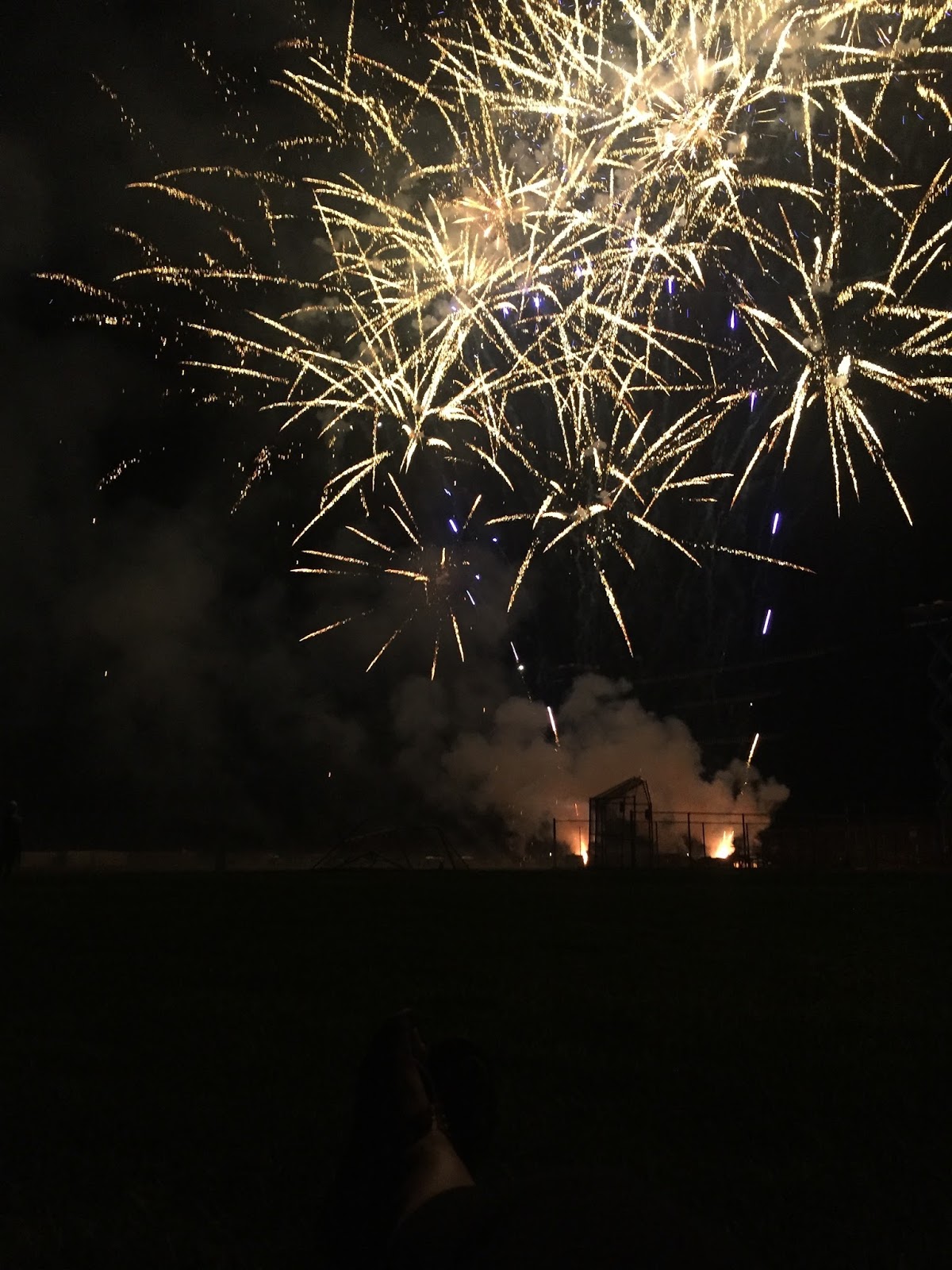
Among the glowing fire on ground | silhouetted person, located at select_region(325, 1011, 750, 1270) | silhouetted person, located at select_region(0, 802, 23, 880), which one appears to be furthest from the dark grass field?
the glowing fire on ground

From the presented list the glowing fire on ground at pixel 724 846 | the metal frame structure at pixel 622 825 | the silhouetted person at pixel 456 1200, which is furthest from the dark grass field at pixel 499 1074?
the glowing fire on ground at pixel 724 846

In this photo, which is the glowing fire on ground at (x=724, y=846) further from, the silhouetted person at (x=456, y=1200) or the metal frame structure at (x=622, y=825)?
the silhouetted person at (x=456, y=1200)

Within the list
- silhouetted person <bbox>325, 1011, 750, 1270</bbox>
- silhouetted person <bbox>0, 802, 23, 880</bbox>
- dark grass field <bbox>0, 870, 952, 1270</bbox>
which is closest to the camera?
silhouetted person <bbox>325, 1011, 750, 1270</bbox>

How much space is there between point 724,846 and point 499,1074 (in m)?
32.1

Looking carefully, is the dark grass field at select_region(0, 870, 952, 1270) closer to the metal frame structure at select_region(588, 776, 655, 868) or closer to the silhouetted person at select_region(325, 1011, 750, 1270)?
the silhouetted person at select_region(325, 1011, 750, 1270)

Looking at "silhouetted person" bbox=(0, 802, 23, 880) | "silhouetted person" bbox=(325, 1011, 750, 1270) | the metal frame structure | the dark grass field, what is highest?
the metal frame structure

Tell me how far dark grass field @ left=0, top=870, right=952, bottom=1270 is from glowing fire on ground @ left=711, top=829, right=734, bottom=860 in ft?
82.1

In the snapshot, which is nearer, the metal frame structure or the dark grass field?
the dark grass field

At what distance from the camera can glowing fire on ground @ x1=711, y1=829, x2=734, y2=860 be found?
34.6 metres

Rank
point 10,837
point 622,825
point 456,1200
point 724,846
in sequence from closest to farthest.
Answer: point 456,1200 < point 10,837 < point 622,825 < point 724,846

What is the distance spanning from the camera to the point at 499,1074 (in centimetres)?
425

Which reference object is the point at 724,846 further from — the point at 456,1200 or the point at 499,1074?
the point at 456,1200

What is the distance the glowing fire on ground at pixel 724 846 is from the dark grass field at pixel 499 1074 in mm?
25037

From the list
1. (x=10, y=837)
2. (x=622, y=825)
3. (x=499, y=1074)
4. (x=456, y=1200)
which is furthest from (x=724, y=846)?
(x=456, y=1200)
